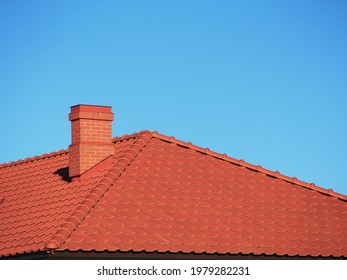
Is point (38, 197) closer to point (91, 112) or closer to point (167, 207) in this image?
point (91, 112)

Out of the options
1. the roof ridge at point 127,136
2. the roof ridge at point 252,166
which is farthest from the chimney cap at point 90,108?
the roof ridge at point 252,166

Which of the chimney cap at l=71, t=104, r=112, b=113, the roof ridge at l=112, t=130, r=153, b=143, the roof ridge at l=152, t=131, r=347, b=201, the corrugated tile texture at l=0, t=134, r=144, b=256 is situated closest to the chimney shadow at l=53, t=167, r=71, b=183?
the corrugated tile texture at l=0, t=134, r=144, b=256

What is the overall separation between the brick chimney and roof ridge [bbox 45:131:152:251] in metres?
0.82

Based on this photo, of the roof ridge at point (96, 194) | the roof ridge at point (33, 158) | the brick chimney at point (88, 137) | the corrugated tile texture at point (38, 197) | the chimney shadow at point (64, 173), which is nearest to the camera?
the roof ridge at point (96, 194)

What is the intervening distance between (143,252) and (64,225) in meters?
1.97

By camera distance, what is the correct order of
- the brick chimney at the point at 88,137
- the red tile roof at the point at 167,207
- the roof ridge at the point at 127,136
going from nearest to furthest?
1. the red tile roof at the point at 167,207
2. the brick chimney at the point at 88,137
3. the roof ridge at the point at 127,136

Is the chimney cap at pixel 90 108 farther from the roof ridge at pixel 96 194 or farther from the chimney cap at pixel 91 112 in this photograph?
the roof ridge at pixel 96 194

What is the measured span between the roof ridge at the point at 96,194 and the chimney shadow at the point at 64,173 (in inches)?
72.8

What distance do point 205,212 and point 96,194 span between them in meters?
2.96

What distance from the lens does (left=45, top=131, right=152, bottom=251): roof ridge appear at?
22.2m

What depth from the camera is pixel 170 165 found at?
89.1ft

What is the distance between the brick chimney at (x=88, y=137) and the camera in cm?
2692

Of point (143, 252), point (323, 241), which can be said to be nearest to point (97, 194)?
point (143, 252)
